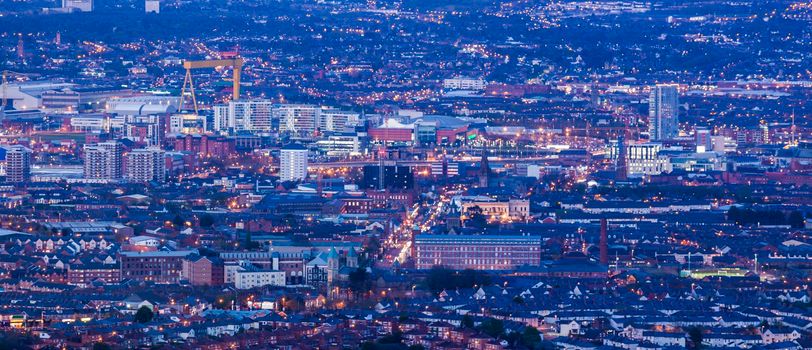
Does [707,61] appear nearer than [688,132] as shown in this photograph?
No

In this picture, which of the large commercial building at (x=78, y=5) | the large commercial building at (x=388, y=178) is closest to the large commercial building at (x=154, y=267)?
the large commercial building at (x=388, y=178)

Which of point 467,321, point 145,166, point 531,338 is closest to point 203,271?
point 467,321

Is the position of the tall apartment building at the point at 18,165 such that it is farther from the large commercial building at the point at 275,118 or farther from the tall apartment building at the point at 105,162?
the large commercial building at the point at 275,118

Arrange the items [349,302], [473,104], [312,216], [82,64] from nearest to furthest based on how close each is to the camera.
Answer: [349,302] → [312,216] → [473,104] → [82,64]

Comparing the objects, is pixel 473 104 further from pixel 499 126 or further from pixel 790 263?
pixel 790 263

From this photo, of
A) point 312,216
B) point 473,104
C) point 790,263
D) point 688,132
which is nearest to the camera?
point 790,263

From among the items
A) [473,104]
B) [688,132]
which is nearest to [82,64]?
[473,104]

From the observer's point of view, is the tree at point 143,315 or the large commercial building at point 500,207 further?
the large commercial building at point 500,207
